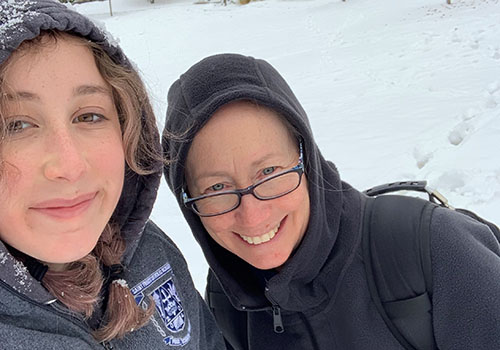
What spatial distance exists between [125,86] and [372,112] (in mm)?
5531

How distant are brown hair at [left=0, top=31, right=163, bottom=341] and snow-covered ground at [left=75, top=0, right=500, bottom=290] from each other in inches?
8.2

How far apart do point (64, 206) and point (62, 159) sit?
0.12 meters

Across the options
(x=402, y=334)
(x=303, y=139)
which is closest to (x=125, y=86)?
(x=303, y=139)

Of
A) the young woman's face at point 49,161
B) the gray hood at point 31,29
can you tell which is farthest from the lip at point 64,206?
the gray hood at point 31,29

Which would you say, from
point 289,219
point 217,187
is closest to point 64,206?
point 217,187

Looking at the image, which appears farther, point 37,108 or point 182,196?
point 182,196

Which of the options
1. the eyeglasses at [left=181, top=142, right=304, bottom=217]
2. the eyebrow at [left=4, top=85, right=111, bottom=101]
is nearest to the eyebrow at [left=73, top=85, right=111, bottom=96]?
the eyebrow at [left=4, top=85, right=111, bottom=101]

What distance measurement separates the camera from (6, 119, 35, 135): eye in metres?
1.12

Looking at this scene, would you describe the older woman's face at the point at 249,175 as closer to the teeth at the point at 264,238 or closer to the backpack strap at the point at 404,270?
the teeth at the point at 264,238

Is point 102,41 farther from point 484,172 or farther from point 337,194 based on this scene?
point 484,172

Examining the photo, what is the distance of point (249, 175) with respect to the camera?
1.56 metres

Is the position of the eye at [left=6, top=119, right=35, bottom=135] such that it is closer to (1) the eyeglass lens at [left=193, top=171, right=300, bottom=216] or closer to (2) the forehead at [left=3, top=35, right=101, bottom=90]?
(2) the forehead at [left=3, top=35, right=101, bottom=90]

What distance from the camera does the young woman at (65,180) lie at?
3.66 feet

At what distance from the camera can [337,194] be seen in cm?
170
